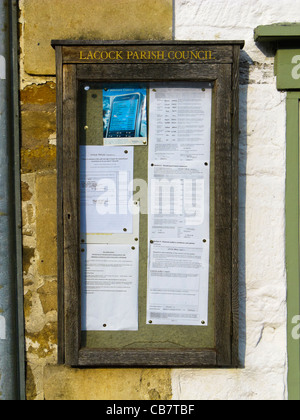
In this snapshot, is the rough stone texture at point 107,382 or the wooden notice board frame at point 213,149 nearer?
the wooden notice board frame at point 213,149

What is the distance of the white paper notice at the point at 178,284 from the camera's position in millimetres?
2510

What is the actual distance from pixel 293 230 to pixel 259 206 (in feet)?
Result: 0.76

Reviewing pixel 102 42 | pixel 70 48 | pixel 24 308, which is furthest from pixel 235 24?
pixel 24 308

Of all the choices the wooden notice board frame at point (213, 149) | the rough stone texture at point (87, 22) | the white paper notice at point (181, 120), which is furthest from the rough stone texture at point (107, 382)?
the rough stone texture at point (87, 22)

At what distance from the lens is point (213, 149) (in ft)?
8.15

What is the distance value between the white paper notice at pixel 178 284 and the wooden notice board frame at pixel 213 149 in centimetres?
→ 9

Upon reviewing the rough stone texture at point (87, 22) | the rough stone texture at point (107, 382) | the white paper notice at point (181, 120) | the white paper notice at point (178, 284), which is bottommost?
the rough stone texture at point (107, 382)

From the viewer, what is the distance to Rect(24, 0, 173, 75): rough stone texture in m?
2.53

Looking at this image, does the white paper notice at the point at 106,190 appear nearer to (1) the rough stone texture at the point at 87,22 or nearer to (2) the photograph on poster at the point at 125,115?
(2) the photograph on poster at the point at 125,115

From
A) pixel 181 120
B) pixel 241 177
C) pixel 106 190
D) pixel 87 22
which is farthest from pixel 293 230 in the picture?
pixel 87 22

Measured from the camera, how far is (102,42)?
2.43 m

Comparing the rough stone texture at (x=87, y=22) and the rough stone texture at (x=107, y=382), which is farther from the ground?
the rough stone texture at (x=87, y=22)

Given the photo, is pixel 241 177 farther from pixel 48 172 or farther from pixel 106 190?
pixel 48 172

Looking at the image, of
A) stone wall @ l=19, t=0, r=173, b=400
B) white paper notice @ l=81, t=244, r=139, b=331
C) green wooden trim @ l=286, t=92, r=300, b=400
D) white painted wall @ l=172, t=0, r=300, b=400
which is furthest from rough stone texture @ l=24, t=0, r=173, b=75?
white paper notice @ l=81, t=244, r=139, b=331
